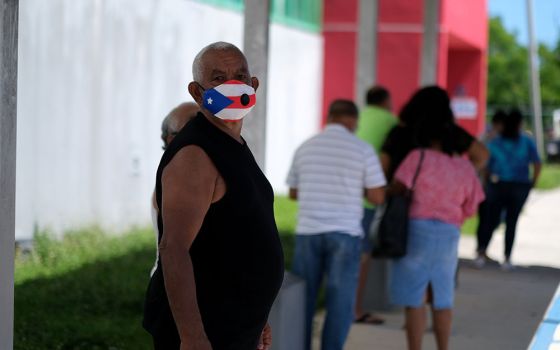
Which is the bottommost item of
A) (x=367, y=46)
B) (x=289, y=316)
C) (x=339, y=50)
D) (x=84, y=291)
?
(x=84, y=291)

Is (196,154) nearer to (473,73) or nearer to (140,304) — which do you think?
(140,304)

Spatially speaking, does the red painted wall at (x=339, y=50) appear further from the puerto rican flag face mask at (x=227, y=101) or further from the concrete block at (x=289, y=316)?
the puerto rican flag face mask at (x=227, y=101)

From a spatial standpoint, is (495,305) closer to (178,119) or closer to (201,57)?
(178,119)

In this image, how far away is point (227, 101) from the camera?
10.3 ft

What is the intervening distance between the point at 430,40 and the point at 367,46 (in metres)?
1.61

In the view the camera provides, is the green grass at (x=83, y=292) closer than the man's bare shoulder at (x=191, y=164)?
No

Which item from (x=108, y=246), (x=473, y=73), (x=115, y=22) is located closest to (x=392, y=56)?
(x=473, y=73)

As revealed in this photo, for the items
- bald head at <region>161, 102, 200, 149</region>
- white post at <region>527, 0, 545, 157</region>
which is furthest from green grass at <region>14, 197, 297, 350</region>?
white post at <region>527, 0, 545, 157</region>

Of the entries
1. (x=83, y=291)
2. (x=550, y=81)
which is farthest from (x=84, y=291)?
(x=550, y=81)

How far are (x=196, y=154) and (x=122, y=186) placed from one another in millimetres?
10184

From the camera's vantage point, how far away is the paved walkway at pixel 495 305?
299 inches

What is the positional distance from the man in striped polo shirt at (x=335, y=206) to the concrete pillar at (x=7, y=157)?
240 cm

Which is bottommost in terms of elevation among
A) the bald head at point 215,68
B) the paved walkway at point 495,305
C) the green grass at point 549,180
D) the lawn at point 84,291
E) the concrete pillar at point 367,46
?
the green grass at point 549,180

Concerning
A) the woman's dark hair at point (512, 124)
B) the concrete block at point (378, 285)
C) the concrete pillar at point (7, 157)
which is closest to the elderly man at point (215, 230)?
the concrete pillar at point (7, 157)
